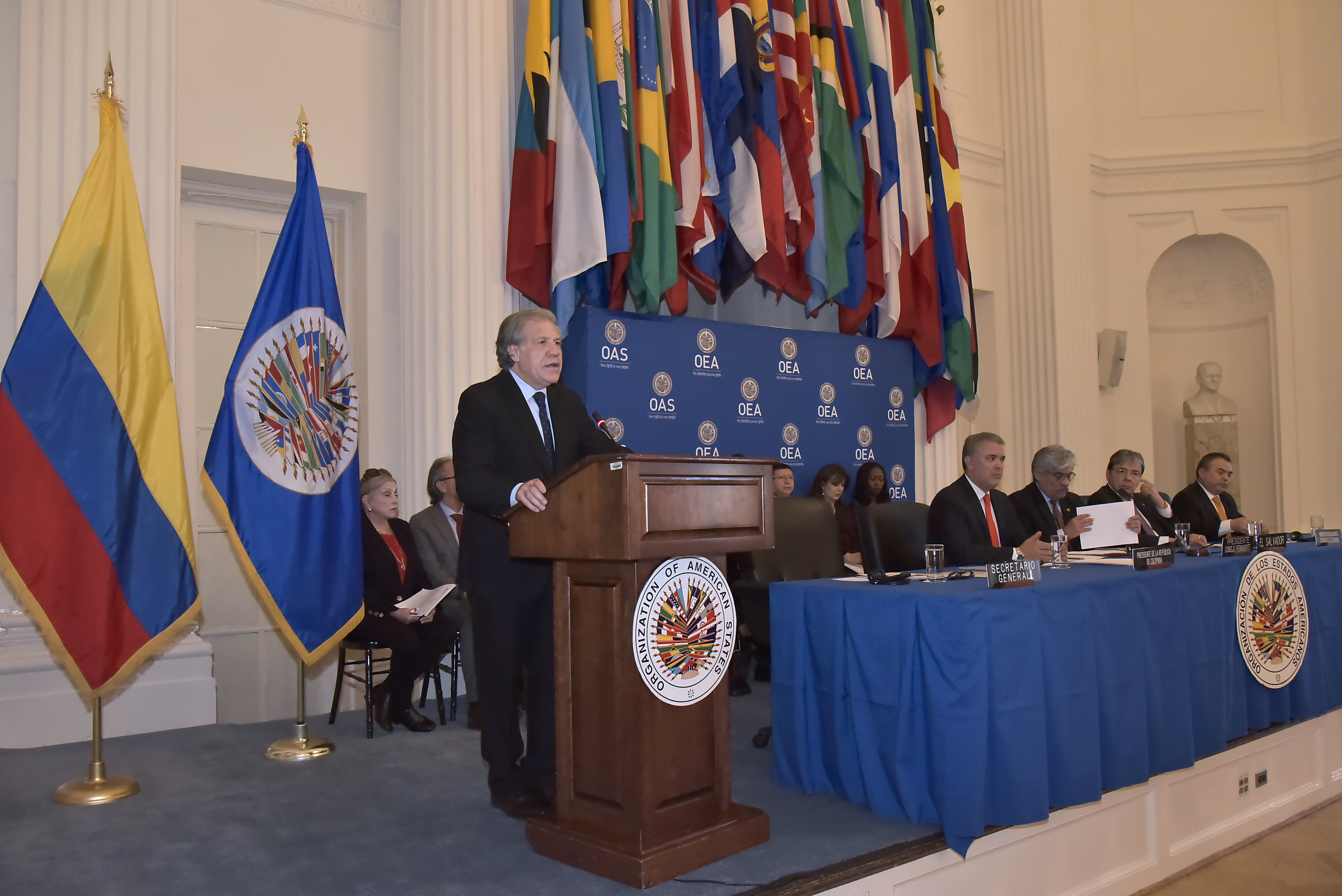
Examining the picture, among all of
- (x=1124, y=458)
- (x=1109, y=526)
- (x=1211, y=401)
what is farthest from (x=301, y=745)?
(x=1211, y=401)

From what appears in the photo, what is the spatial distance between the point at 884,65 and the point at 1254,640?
16.3 feet

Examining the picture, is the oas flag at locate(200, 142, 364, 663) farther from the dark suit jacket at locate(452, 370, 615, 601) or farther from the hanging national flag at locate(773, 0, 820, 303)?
A: the hanging national flag at locate(773, 0, 820, 303)

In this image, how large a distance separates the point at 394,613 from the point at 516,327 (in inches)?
76.8

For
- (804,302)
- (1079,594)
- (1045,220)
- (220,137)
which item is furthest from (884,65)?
(1079,594)

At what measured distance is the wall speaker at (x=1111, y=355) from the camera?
9.96 meters

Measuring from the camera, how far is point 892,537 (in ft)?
14.8

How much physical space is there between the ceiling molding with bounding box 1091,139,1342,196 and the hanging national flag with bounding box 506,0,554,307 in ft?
22.7

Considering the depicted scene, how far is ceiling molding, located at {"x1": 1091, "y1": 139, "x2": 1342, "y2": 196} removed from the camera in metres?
10.1

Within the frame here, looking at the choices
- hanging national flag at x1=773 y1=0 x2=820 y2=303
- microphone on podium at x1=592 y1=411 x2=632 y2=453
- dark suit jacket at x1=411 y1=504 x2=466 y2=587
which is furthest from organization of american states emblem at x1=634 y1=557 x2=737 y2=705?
hanging national flag at x1=773 y1=0 x2=820 y2=303

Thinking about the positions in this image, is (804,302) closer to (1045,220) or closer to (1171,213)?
(1045,220)

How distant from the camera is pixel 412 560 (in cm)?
477

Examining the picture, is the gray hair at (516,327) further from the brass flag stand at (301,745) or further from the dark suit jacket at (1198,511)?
the dark suit jacket at (1198,511)

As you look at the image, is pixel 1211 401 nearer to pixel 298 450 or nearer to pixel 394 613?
pixel 394 613

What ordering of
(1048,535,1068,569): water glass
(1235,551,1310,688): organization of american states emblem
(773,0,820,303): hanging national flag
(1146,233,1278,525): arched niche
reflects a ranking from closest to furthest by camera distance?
(1048,535,1068,569): water glass → (1235,551,1310,688): organization of american states emblem → (773,0,820,303): hanging national flag → (1146,233,1278,525): arched niche
